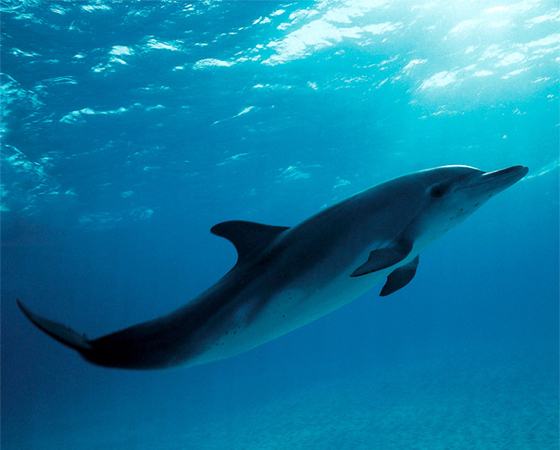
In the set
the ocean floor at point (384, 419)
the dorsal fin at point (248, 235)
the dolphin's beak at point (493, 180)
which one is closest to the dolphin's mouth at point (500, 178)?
the dolphin's beak at point (493, 180)

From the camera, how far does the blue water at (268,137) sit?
12.1 metres

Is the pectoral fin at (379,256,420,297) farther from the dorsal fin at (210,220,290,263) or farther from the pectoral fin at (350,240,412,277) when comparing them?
the dorsal fin at (210,220,290,263)

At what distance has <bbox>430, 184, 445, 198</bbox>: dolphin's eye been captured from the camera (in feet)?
8.78

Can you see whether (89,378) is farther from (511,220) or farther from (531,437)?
(511,220)

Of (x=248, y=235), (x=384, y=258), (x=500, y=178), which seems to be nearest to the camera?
(x=384, y=258)

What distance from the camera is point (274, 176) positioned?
2544cm

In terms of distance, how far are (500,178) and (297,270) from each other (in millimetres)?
1541

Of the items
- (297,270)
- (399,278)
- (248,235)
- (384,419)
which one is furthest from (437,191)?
(384,419)

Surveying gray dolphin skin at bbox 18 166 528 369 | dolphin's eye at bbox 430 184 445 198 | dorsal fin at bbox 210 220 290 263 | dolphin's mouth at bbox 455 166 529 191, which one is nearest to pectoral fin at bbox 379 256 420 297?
gray dolphin skin at bbox 18 166 528 369

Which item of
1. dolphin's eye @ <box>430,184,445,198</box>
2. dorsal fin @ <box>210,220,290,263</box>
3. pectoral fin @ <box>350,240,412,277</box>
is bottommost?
pectoral fin @ <box>350,240,412,277</box>

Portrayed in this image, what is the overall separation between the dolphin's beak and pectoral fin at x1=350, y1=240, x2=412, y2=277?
0.64 metres

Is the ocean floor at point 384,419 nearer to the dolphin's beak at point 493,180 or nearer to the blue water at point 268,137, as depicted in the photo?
the blue water at point 268,137

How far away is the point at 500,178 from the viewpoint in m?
2.61

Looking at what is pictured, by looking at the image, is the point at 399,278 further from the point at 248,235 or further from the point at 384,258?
the point at 248,235
